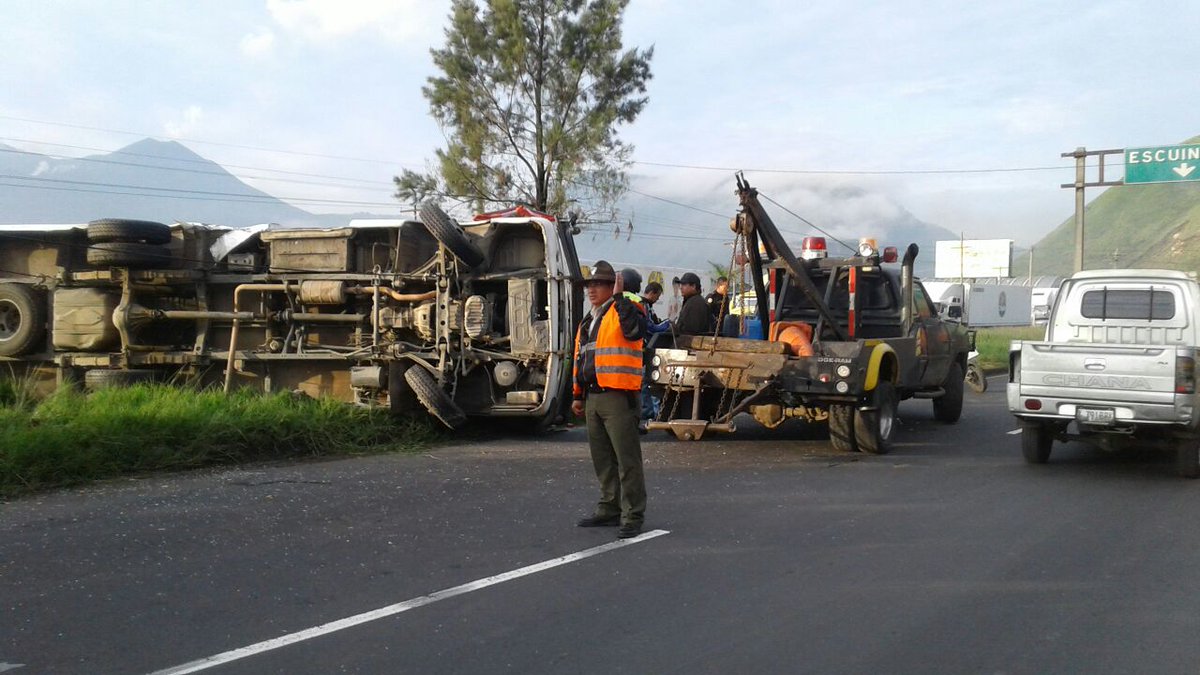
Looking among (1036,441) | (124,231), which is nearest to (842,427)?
(1036,441)

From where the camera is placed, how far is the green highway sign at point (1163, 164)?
26484 millimetres

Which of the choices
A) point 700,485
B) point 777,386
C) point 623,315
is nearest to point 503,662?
point 623,315

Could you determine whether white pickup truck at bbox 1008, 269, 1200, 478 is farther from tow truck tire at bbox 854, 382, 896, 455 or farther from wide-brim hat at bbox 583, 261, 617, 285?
wide-brim hat at bbox 583, 261, 617, 285

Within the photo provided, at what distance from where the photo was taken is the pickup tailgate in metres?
8.77

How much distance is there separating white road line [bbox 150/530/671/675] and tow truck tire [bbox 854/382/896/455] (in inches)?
177

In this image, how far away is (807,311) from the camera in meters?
12.3

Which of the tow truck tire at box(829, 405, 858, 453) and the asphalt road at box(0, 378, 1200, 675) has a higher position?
the tow truck tire at box(829, 405, 858, 453)

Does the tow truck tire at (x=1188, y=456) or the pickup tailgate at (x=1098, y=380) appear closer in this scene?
the pickup tailgate at (x=1098, y=380)

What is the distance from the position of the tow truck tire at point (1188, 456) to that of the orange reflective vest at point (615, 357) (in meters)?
5.43

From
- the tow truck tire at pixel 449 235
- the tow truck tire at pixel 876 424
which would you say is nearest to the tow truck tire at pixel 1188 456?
the tow truck tire at pixel 876 424

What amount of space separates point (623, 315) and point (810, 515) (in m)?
2.10

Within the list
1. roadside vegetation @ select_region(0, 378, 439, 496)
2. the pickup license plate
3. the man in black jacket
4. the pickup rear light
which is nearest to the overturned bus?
roadside vegetation @ select_region(0, 378, 439, 496)

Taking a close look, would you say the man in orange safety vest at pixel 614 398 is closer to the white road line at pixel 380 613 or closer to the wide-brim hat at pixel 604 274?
the wide-brim hat at pixel 604 274

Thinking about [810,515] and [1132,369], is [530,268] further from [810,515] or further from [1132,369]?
[1132,369]
